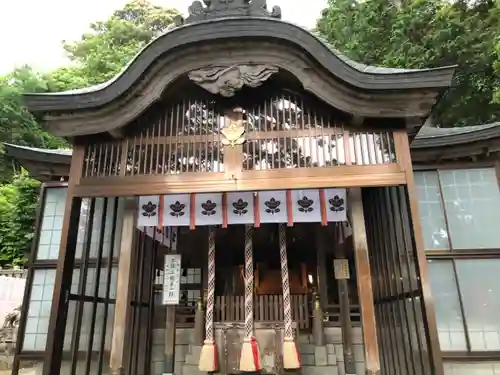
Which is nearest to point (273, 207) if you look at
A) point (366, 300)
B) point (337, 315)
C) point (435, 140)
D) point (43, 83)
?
point (366, 300)

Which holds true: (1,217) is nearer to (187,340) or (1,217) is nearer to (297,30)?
(187,340)

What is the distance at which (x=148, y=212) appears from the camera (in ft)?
23.6

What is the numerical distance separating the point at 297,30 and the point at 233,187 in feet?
7.59

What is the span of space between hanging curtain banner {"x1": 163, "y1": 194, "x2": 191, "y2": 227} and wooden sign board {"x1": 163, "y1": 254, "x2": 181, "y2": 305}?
5.46ft

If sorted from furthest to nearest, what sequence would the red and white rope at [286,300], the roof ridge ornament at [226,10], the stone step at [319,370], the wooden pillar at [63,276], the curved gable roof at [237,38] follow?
the stone step at [319,370]
the red and white rope at [286,300]
the roof ridge ornament at [226,10]
the curved gable roof at [237,38]
the wooden pillar at [63,276]

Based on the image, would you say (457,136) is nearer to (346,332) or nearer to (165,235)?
(346,332)

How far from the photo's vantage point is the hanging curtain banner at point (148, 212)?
23.5 ft

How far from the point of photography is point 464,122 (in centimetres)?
1472

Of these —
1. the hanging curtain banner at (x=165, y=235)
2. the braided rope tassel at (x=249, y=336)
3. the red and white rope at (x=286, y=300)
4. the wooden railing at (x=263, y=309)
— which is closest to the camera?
the braided rope tassel at (x=249, y=336)

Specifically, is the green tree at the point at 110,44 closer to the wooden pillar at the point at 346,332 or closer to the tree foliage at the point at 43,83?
the tree foliage at the point at 43,83

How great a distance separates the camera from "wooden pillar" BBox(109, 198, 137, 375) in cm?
635

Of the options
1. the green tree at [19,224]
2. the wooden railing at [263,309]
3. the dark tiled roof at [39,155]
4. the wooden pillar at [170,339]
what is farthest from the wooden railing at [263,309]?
the green tree at [19,224]

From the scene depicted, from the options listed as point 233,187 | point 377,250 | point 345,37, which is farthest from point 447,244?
point 345,37

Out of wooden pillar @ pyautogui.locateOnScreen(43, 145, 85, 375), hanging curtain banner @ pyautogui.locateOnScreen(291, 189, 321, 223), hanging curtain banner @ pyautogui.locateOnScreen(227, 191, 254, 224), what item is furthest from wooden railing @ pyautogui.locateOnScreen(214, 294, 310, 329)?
wooden pillar @ pyautogui.locateOnScreen(43, 145, 85, 375)
